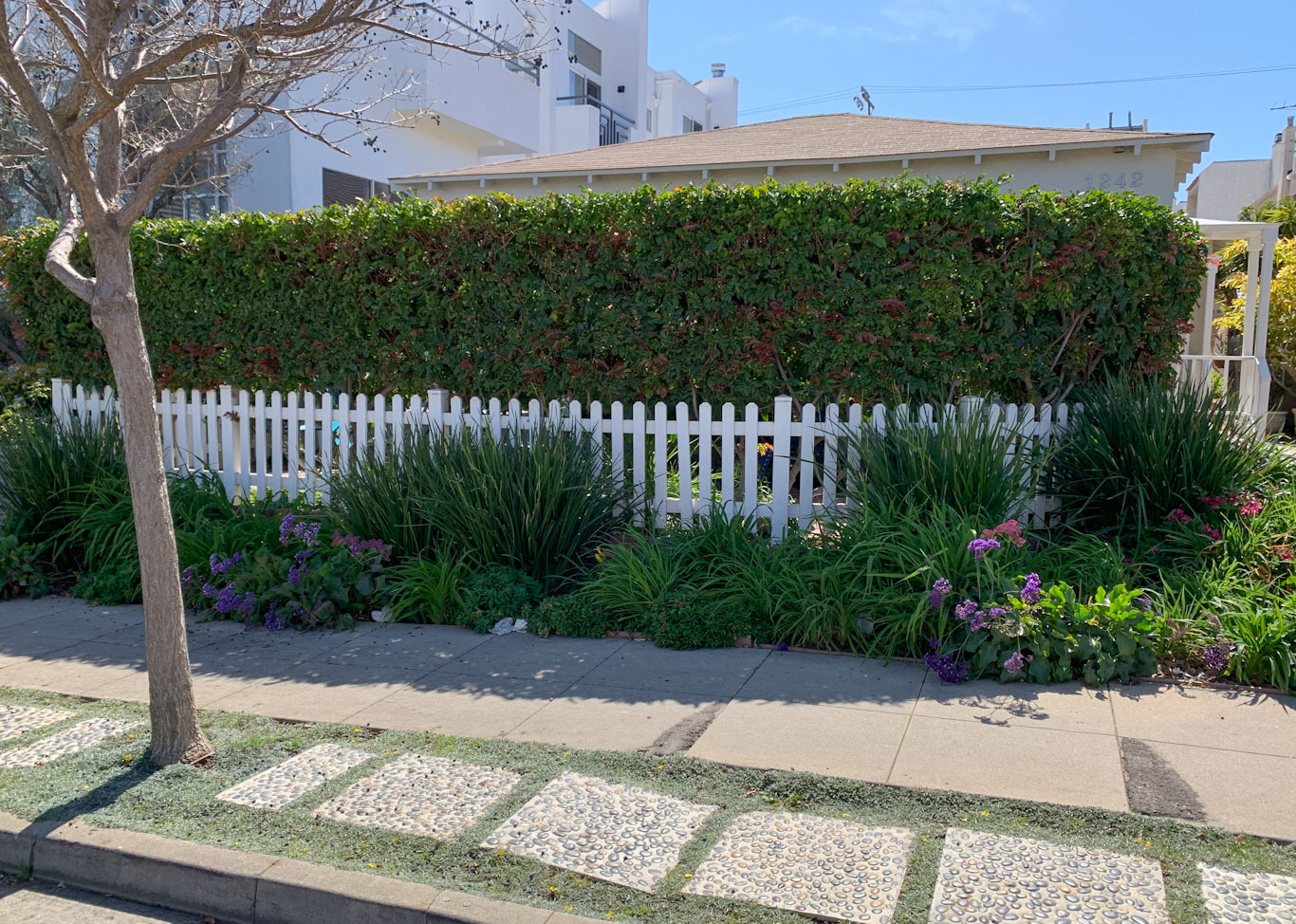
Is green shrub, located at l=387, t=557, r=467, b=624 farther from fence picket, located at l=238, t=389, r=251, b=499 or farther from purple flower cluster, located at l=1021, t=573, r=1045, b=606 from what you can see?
purple flower cluster, located at l=1021, t=573, r=1045, b=606

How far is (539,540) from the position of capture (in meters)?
6.72

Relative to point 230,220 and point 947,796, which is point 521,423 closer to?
point 230,220

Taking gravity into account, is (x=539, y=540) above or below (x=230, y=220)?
below

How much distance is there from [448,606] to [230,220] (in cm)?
418

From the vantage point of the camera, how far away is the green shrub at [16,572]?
7441 millimetres

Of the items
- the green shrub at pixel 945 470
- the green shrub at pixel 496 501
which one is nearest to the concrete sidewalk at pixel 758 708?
the green shrub at pixel 496 501

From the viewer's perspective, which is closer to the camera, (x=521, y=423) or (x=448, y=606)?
(x=448, y=606)

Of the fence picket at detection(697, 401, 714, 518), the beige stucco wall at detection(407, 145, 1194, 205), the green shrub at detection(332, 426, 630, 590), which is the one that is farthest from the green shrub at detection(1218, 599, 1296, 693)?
the beige stucco wall at detection(407, 145, 1194, 205)

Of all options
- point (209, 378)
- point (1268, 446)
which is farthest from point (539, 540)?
point (1268, 446)

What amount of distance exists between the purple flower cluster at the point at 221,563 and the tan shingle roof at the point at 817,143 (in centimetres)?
727

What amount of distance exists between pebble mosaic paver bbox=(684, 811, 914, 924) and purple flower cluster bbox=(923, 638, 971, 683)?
1669 mm

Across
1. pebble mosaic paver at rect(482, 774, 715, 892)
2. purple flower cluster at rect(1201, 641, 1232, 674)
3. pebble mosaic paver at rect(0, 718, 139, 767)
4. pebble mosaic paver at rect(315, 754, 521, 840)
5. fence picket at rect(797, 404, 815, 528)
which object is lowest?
pebble mosaic paver at rect(0, 718, 139, 767)

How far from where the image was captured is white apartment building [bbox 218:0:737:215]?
16.3 meters

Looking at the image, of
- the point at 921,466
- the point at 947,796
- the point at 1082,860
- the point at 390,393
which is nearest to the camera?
the point at 1082,860
